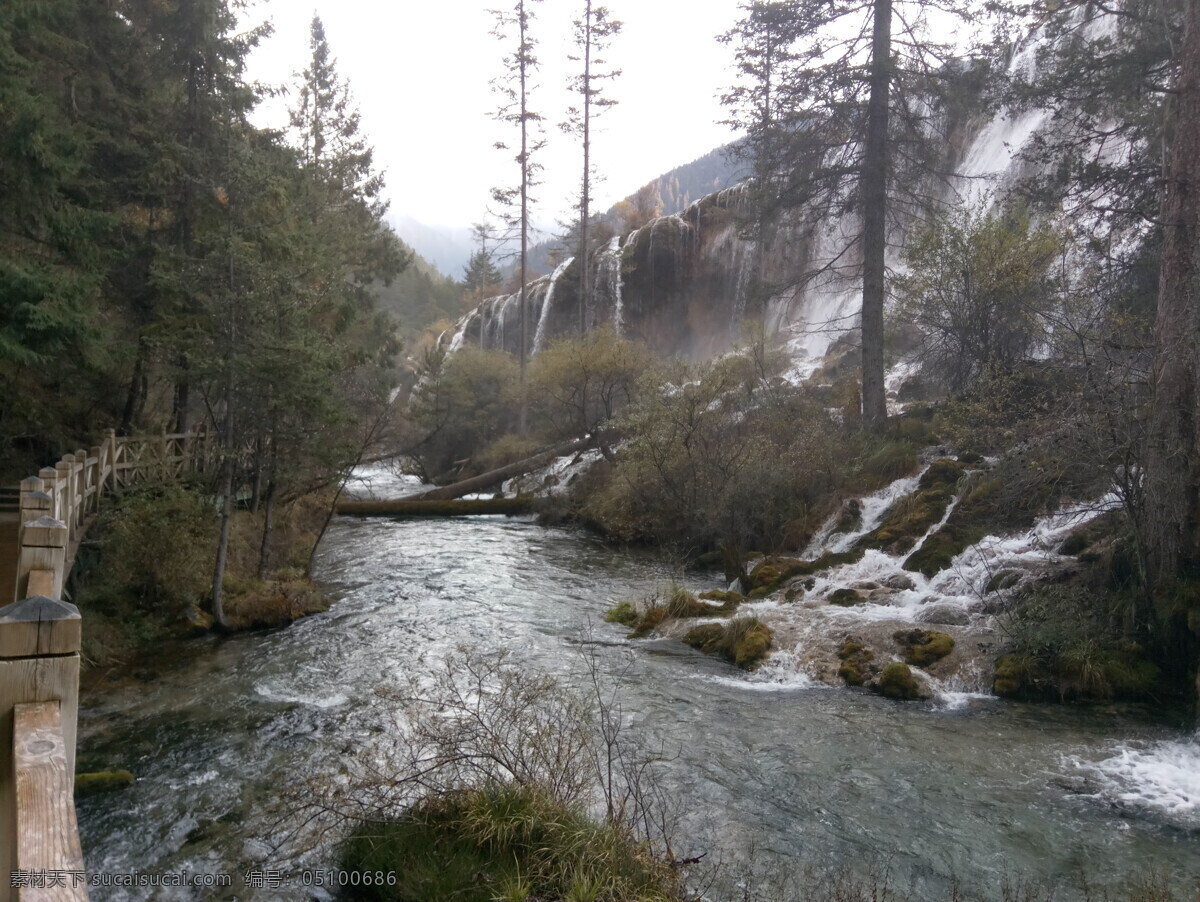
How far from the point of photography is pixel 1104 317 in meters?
12.2

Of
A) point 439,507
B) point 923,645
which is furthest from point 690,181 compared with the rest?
point 923,645

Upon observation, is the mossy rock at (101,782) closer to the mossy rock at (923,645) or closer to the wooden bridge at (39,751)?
the wooden bridge at (39,751)

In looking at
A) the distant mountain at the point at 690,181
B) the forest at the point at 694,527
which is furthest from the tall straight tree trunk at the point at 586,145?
the distant mountain at the point at 690,181

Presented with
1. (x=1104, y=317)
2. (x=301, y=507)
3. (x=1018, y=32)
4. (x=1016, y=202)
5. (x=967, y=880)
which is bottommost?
(x=967, y=880)

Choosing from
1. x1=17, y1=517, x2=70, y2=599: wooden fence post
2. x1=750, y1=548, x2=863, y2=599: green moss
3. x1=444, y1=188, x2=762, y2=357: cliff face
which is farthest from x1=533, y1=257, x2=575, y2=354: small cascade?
x1=17, y1=517, x2=70, y2=599: wooden fence post

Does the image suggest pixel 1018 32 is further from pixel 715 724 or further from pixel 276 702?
pixel 276 702

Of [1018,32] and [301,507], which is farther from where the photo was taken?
[301,507]

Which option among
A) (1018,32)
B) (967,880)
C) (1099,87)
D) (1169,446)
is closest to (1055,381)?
(1169,446)

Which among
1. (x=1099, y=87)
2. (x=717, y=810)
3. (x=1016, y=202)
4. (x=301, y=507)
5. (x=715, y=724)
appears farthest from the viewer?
(x=301, y=507)

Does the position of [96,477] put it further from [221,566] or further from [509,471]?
[509,471]

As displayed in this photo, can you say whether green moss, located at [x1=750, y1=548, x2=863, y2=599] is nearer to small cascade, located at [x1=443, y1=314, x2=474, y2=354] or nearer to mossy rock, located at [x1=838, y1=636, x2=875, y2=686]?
mossy rock, located at [x1=838, y1=636, x2=875, y2=686]

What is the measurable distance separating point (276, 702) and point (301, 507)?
11.5m

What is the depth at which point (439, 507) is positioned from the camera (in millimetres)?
25062

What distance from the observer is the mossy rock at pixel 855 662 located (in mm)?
9797
